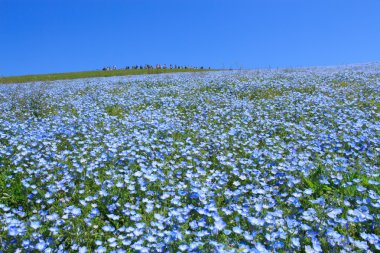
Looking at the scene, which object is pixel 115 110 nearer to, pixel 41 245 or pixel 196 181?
pixel 196 181

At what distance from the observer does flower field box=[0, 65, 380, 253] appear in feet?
10.4

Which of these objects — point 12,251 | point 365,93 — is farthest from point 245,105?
point 12,251

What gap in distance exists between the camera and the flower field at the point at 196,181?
10.4 ft

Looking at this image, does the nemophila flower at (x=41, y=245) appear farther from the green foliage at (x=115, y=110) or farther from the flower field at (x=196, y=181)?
the green foliage at (x=115, y=110)

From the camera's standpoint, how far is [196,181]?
420 cm

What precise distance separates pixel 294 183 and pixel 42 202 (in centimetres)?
307

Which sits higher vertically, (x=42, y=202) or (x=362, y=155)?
(x=362, y=155)

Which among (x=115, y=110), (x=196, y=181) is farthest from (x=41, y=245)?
(x=115, y=110)

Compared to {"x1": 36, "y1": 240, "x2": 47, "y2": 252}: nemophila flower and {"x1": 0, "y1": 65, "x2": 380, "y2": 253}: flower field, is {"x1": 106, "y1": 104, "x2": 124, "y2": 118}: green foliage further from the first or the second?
{"x1": 36, "y1": 240, "x2": 47, "y2": 252}: nemophila flower

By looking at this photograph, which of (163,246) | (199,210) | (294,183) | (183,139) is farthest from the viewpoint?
(183,139)

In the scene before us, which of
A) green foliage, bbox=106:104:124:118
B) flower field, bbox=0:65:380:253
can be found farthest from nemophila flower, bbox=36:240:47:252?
green foliage, bbox=106:104:124:118

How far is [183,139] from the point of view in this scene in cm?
605

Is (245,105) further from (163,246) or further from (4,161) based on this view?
(163,246)

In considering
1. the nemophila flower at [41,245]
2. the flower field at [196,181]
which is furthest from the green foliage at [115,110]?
the nemophila flower at [41,245]
